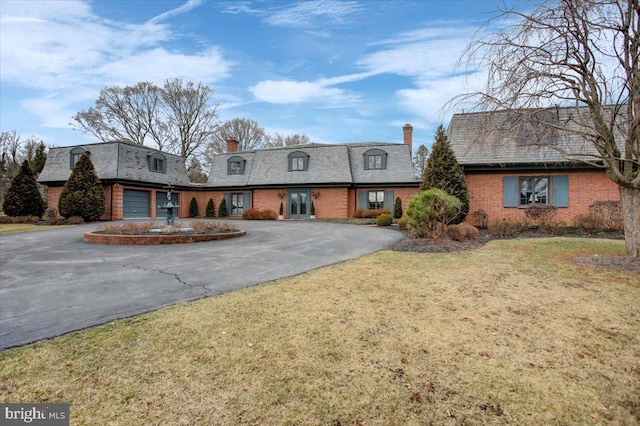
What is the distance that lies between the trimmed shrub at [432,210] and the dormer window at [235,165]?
20155 millimetres

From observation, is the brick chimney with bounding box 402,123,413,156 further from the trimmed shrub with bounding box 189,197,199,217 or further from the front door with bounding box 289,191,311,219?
the trimmed shrub with bounding box 189,197,199,217

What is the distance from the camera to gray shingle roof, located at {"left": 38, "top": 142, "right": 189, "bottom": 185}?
21.9 m

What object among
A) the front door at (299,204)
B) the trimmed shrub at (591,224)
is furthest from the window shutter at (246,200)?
the trimmed shrub at (591,224)

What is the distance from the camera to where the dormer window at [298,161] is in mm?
25062

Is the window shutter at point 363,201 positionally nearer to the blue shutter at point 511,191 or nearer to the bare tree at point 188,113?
the blue shutter at point 511,191

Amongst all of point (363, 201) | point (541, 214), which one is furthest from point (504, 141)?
point (363, 201)

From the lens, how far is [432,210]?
31.3 feet

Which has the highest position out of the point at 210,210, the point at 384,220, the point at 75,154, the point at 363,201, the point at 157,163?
the point at 75,154

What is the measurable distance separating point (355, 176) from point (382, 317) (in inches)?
814

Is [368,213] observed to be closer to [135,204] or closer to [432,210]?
[432,210]

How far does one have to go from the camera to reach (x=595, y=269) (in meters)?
6.02

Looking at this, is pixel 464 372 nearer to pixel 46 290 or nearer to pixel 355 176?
pixel 46 290

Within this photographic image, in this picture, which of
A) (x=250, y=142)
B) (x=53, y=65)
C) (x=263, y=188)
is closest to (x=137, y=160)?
(x=263, y=188)

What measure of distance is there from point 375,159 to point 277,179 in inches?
318
